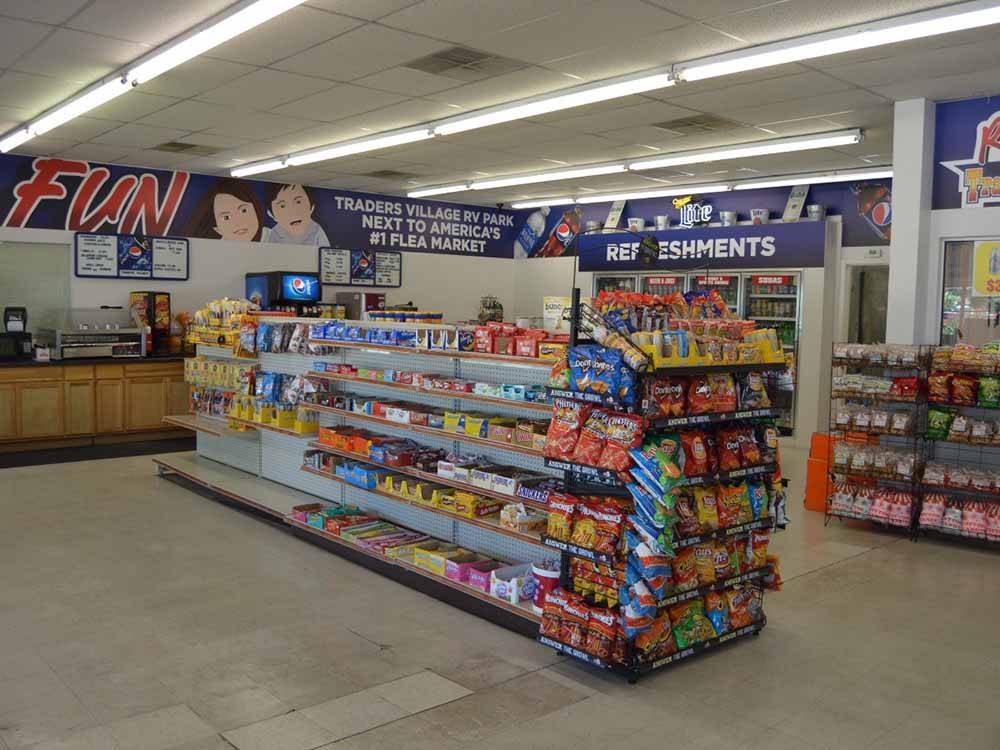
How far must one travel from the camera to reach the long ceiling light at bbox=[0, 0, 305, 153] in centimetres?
492

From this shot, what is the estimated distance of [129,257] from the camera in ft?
35.7

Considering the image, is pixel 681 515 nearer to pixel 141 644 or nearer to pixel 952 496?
pixel 141 644

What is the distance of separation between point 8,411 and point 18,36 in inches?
202

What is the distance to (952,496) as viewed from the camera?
672 centimetres

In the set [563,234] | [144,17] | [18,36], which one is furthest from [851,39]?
[563,234]

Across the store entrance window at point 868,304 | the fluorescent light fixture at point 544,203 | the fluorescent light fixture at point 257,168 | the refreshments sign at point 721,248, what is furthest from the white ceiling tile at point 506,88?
the fluorescent light fixture at point 544,203

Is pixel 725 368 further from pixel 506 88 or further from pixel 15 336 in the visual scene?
pixel 15 336

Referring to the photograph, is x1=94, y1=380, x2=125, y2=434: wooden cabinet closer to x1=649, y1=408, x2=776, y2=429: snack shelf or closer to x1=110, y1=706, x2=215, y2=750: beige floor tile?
x1=110, y1=706, x2=215, y2=750: beige floor tile

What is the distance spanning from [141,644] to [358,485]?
2.02 metres

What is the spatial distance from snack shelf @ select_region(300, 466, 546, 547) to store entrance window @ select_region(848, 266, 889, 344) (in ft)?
24.1

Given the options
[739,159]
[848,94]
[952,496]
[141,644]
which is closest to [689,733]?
[141,644]

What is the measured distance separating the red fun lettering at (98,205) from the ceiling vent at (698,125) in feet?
22.3

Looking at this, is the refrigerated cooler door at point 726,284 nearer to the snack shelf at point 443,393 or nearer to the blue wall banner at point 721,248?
the blue wall banner at point 721,248

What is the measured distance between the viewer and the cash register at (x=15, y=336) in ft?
31.9
